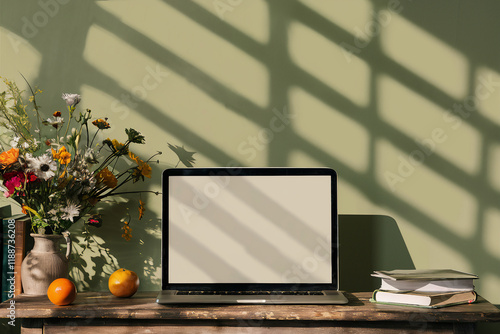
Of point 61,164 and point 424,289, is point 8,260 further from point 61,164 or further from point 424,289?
point 424,289

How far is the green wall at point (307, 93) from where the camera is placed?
6.34 ft

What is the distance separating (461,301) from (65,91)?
1.73m

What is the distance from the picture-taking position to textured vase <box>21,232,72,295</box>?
171cm

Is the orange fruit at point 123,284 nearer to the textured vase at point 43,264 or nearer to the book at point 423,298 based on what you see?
the textured vase at point 43,264

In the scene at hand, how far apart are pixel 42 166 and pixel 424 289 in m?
1.39

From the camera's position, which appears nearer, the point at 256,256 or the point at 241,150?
the point at 256,256

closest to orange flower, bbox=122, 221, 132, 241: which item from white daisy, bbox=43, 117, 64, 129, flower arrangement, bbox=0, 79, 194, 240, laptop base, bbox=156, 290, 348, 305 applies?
flower arrangement, bbox=0, 79, 194, 240

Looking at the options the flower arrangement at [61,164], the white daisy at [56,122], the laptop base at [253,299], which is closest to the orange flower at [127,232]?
the flower arrangement at [61,164]

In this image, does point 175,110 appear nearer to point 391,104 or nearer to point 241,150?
point 241,150

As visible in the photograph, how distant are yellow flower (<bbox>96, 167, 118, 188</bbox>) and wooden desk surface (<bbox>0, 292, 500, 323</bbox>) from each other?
1.56ft

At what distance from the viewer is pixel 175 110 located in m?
1.99

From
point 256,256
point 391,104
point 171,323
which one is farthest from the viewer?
point 391,104

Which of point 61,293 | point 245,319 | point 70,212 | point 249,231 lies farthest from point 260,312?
point 70,212

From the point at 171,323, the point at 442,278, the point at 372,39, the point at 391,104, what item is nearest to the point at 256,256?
the point at 171,323
